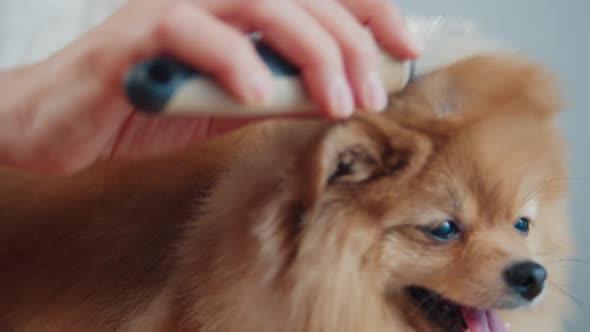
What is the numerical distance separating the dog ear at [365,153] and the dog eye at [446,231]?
65mm

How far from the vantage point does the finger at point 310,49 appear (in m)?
0.37

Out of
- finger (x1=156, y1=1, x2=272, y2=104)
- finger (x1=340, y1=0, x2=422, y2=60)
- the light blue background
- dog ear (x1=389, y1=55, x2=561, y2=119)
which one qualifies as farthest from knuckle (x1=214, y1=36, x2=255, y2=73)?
the light blue background

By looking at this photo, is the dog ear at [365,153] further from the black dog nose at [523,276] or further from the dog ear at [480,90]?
the black dog nose at [523,276]

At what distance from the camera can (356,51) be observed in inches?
15.1

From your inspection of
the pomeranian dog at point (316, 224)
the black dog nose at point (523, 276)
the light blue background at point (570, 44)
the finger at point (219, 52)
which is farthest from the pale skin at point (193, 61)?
the light blue background at point (570, 44)

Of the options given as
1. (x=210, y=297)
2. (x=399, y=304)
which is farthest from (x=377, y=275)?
(x=210, y=297)

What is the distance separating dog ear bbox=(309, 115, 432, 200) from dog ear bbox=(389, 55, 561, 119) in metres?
0.03

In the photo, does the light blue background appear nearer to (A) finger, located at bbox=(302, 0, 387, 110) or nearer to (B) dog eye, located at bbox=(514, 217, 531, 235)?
(B) dog eye, located at bbox=(514, 217, 531, 235)

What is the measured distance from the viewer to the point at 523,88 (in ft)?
1.92

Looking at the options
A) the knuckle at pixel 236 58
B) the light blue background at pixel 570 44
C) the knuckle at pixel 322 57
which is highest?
the knuckle at pixel 236 58

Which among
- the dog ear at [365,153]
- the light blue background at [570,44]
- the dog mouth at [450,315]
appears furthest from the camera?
the light blue background at [570,44]

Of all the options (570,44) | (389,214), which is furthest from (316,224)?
(570,44)

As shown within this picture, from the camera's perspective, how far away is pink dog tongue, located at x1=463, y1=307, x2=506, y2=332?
1.99 ft

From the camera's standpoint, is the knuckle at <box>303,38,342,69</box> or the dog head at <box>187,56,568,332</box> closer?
the knuckle at <box>303,38,342,69</box>
